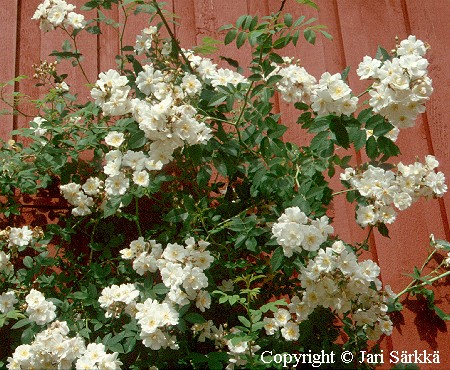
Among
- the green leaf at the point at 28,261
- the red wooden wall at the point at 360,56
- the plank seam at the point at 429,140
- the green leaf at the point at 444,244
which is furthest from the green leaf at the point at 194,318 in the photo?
the plank seam at the point at 429,140

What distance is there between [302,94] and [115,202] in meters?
0.76

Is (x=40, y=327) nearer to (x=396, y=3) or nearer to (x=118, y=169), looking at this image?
(x=118, y=169)

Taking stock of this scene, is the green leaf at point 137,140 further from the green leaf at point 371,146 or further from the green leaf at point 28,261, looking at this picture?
the green leaf at point 371,146

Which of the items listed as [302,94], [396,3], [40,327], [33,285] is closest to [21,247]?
[33,285]

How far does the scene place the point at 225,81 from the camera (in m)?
2.24

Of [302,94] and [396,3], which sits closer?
[302,94]

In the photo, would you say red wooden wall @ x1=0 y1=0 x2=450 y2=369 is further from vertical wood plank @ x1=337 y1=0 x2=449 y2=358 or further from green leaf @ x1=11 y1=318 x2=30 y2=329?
green leaf @ x1=11 y1=318 x2=30 y2=329

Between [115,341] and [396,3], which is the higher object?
[396,3]

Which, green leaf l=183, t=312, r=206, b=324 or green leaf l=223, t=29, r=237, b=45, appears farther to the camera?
green leaf l=223, t=29, r=237, b=45

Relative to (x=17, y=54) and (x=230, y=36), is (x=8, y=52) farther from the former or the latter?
(x=230, y=36)

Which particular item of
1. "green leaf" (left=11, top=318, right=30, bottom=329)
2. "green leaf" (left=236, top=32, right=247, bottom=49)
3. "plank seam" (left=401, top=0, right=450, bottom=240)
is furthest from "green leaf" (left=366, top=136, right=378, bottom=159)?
"green leaf" (left=11, top=318, right=30, bottom=329)

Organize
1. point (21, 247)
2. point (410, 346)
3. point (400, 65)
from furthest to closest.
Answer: point (410, 346), point (21, 247), point (400, 65)

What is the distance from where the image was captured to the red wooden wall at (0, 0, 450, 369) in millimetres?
2488

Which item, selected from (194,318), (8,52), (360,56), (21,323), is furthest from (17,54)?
(360,56)
